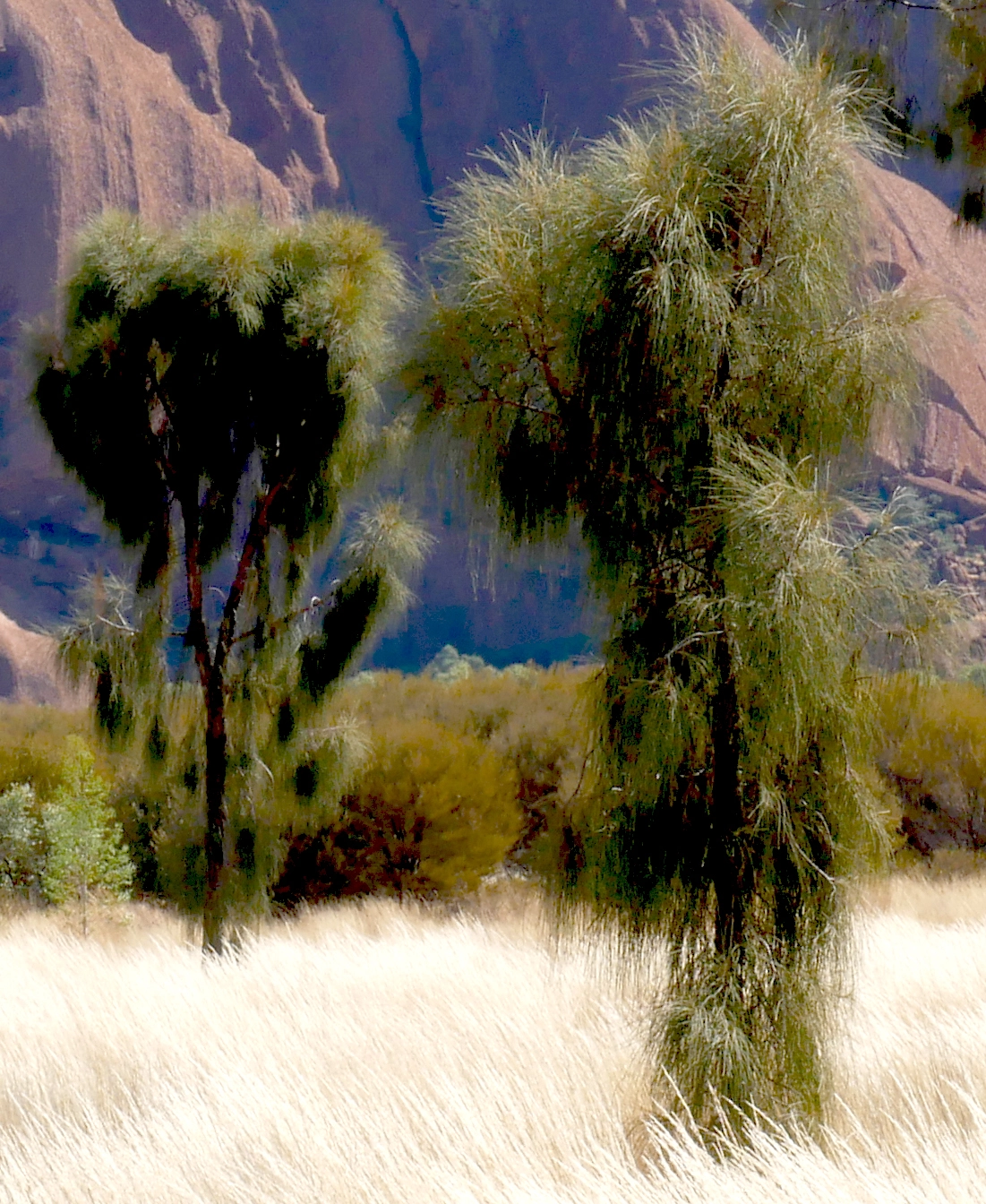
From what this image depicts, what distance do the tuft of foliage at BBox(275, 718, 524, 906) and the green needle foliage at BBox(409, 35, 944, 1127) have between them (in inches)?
444

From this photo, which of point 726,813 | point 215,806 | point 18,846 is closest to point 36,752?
point 18,846

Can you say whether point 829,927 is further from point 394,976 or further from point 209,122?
point 209,122

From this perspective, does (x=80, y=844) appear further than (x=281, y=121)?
No

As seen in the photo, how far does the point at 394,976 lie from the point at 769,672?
14.3 feet

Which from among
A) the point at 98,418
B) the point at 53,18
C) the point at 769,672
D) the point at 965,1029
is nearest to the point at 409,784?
the point at 98,418

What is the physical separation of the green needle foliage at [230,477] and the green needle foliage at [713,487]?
4.45m

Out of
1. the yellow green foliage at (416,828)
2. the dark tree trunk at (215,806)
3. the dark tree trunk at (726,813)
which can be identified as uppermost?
the dark tree trunk at (726,813)

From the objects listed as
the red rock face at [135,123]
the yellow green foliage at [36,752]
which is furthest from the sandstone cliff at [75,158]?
the yellow green foliage at [36,752]

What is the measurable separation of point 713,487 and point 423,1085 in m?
2.83

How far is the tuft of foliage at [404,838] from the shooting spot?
655 inches

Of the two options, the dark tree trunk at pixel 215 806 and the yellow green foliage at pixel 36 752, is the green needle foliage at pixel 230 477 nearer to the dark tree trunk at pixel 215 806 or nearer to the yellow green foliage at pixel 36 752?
the dark tree trunk at pixel 215 806

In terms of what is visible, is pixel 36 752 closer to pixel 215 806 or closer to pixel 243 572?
pixel 215 806

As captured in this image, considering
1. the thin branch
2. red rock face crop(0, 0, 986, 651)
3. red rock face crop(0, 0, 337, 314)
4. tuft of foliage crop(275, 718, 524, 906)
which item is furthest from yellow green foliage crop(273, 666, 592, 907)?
red rock face crop(0, 0, 337, 314)

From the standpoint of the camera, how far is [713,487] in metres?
5.04
